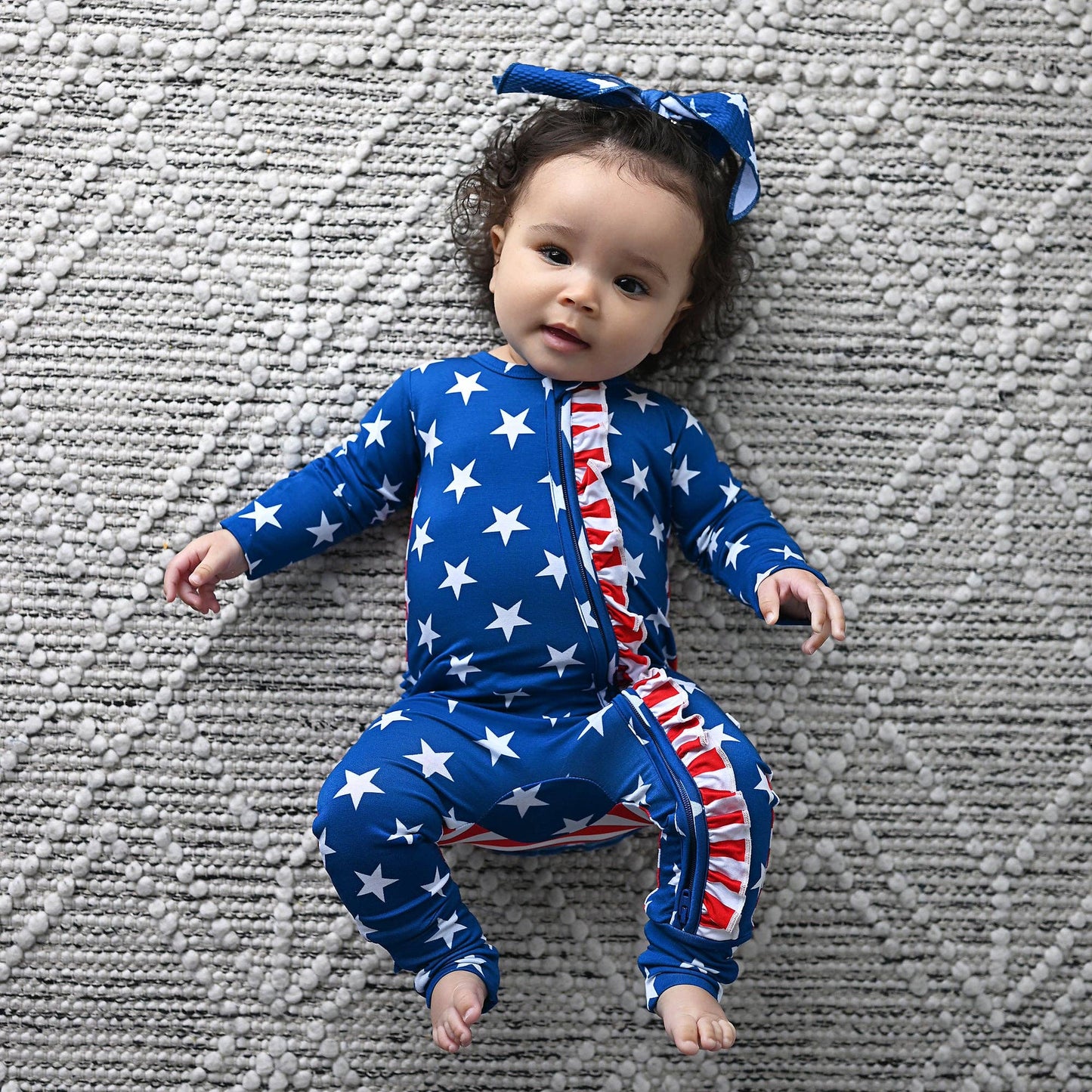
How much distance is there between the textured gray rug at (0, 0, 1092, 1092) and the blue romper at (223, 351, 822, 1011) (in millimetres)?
66

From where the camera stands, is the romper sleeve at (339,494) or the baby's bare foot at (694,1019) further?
the romper sleeve at (339,494)

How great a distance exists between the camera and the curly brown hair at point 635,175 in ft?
2.68

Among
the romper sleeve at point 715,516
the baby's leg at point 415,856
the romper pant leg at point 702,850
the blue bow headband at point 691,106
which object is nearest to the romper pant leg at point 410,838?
the baby's leg at point 415,856

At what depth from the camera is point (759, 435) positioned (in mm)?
934

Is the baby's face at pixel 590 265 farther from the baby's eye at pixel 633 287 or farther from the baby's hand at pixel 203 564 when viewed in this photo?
the baby's hand at pixel 203 564

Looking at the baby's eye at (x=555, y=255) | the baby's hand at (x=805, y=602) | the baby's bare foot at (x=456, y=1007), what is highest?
the baby's eye at (x=555, y=255)

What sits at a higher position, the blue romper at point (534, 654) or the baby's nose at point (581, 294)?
the baby's nose at point (581, 294)

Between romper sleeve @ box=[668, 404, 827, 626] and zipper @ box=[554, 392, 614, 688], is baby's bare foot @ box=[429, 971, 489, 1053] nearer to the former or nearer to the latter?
zipper @ box=[554, 392, 614, 688]

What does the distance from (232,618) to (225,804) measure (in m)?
0.17

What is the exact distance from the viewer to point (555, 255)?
82 centimetres

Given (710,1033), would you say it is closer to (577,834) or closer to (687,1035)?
(687,1035)

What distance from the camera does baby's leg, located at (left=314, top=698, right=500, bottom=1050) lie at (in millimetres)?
746

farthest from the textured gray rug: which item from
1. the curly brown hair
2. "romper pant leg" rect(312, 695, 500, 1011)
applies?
"romper pant leg" rect(312, 695, 500, 1011)

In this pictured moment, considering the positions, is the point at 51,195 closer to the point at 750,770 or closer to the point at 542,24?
the point at 542,24
